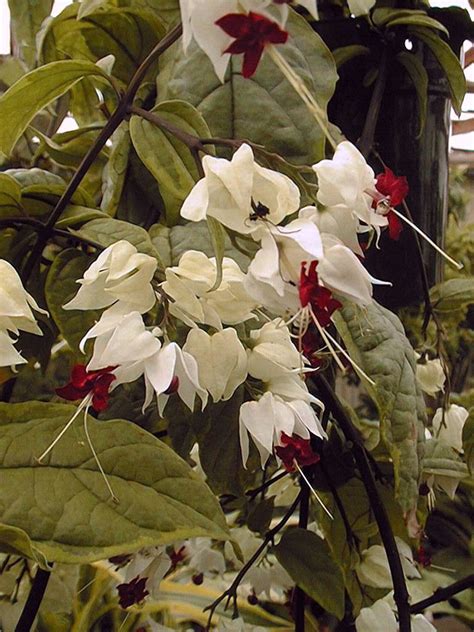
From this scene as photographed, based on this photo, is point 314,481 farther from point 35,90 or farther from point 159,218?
point 35,90

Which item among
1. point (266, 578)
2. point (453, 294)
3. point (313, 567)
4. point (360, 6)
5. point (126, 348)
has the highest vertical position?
point (360, 6)

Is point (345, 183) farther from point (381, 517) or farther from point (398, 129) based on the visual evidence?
point (398, 129)

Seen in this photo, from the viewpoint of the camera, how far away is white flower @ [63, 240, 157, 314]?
32 centimetres

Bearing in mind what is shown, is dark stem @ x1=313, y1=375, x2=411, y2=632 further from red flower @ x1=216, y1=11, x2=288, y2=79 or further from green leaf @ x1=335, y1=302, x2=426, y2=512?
red flower @ x1=216, y1=11, x2=288, y2=79

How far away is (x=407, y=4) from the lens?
0.61m

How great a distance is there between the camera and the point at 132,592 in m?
0.46

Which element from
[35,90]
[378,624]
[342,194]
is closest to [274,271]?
[342,194]

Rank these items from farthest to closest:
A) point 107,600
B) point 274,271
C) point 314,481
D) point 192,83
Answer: point 107,600
point 314,481
point 192,83
point 274,271

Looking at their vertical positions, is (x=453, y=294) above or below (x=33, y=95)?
below

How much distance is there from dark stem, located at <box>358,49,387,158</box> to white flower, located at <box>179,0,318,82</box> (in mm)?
319

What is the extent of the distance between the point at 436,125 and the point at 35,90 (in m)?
0.38

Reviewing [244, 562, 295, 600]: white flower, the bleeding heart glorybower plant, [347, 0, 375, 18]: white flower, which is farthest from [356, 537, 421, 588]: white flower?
[347, 0, 375, 18]: white flower

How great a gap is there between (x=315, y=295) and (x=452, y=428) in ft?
1.10

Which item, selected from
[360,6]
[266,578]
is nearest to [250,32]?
[360,6]
